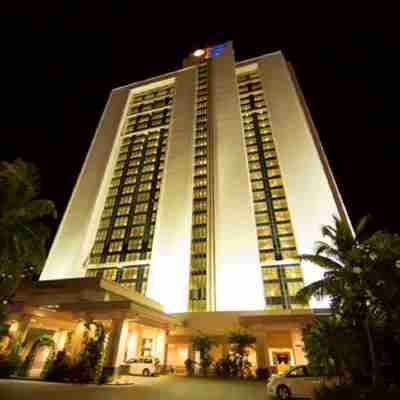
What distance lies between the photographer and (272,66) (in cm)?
6581

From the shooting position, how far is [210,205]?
154 feet

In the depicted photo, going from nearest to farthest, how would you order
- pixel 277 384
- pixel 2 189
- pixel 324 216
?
1. pixel 277 384
2. pixel 2 189
3. pixel 324 216

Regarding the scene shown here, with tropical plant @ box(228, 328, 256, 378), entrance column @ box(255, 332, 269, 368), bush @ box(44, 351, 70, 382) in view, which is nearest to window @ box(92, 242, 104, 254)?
tropical plant @ box(228, 328, 256, 378)

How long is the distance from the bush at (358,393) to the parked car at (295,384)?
4.46 m

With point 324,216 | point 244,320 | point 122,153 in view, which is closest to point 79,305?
point 244,320

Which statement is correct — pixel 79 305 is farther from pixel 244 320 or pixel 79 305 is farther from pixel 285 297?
pixel 285 297

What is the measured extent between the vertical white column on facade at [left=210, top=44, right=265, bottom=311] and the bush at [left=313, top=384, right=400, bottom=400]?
2861 centimetres

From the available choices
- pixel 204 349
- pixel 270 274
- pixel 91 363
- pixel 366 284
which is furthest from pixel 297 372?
pixel 270 274

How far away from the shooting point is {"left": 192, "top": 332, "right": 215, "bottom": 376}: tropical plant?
82.2 ft

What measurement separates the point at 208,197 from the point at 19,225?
33552 mm

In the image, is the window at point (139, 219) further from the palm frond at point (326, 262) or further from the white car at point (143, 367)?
the palm frond at point (326, 262)

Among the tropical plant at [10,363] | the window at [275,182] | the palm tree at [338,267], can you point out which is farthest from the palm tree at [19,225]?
the window at [275,182]

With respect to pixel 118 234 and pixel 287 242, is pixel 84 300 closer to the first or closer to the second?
pixel 118 234

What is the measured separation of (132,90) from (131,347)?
2614 inches
